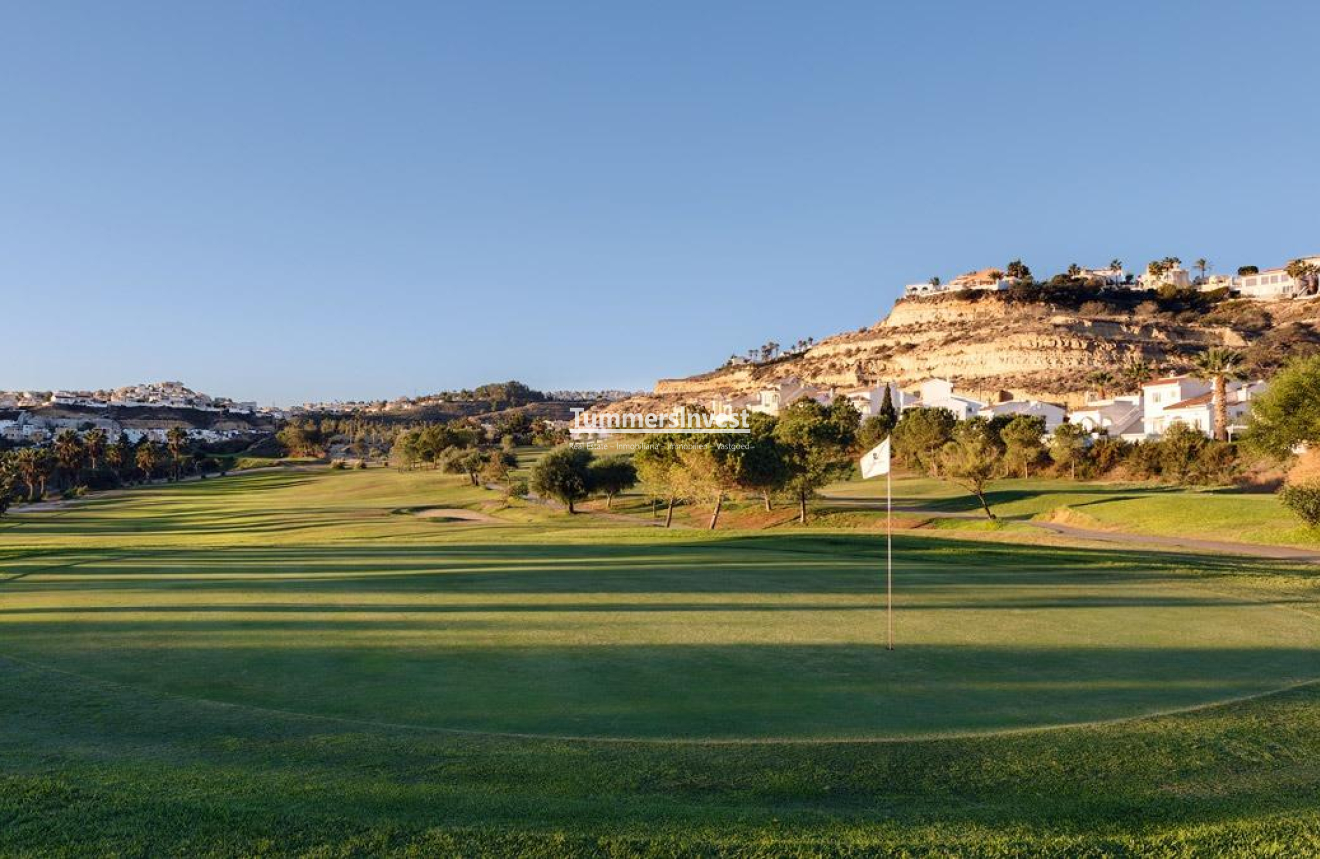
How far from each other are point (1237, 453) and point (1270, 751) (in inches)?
2415

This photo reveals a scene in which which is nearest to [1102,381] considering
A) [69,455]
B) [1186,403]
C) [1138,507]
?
[1186,403]

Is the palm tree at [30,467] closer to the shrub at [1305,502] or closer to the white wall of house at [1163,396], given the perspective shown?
the shrub at [1305,502]

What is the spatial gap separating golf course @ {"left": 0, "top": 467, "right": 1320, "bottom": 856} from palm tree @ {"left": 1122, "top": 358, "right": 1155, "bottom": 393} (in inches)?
3916

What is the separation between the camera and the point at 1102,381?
11231 cm

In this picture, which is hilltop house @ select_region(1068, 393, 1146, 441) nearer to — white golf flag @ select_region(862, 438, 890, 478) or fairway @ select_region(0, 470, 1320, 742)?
fairway @ select_region(0, 470, 1320, 742)

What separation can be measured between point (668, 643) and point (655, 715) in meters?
3.64

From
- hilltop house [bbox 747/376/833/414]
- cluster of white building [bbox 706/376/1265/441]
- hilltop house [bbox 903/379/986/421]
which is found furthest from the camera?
hilltop house [bbox 747/376/833/414]

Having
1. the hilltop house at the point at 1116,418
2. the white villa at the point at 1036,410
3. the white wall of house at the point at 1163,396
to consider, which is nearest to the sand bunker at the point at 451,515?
the hilltop house at the point at 1116,418

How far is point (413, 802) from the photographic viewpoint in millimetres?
7230

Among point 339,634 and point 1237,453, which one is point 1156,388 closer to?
point 1237,453

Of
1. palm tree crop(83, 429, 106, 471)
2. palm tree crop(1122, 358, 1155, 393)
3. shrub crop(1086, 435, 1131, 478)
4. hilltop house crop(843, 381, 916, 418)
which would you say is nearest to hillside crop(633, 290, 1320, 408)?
palm tree crop(1122, 358, 1155, 393)

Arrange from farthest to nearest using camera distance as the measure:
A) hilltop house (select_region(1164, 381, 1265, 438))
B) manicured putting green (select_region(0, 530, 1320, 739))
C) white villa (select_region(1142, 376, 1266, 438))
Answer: white villa (select_region(1142, 376, 1266, 438)), hilltop house (select_region(1164, 381, 1265, 438)), manicured putting green (select_region(0, 530, 1320, 739))

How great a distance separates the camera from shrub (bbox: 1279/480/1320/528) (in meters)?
35.8

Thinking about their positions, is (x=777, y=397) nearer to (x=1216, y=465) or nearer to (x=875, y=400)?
(x=875, y=400)
